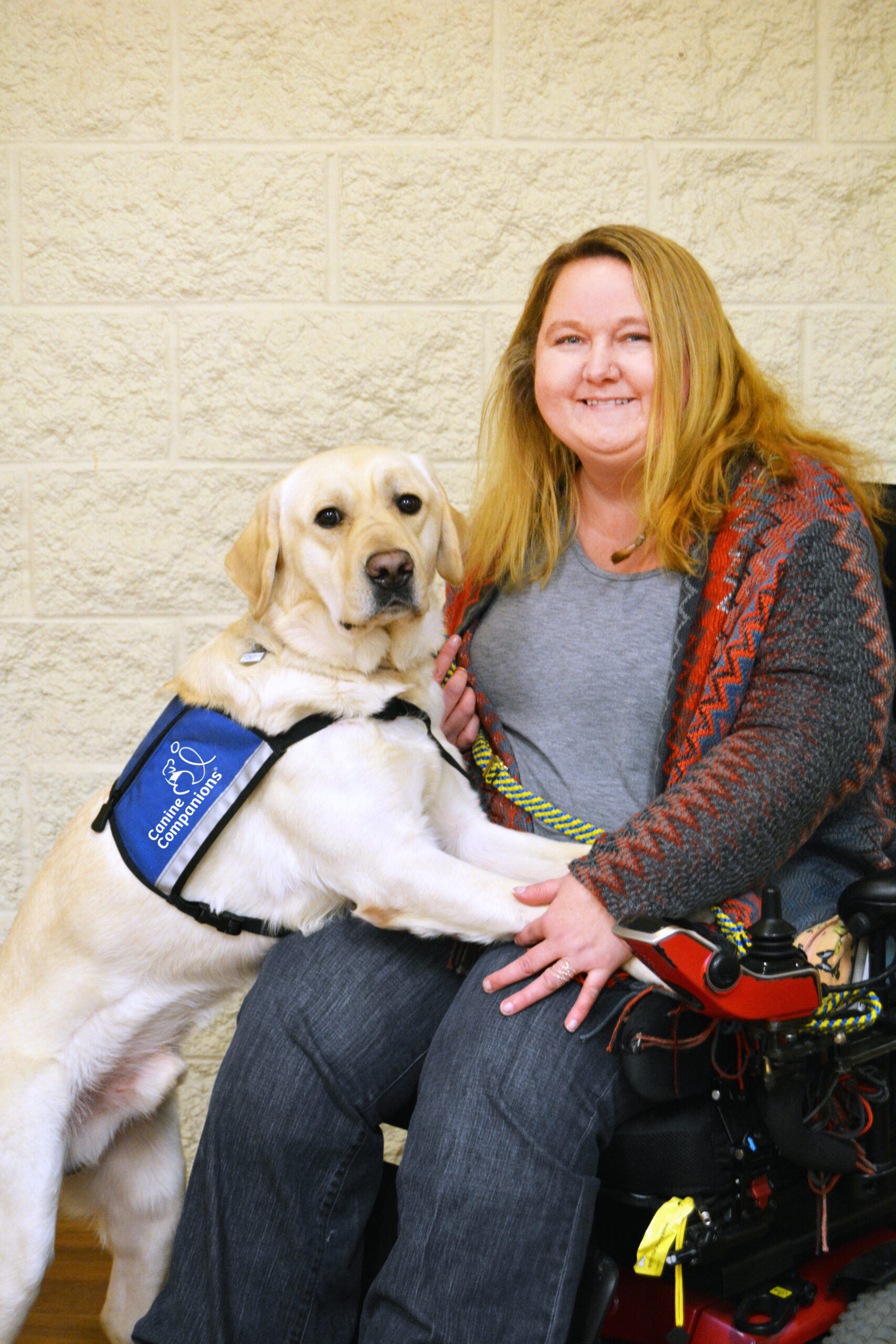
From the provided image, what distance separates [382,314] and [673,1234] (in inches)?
66.4

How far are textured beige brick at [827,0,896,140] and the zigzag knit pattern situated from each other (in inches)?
40.9

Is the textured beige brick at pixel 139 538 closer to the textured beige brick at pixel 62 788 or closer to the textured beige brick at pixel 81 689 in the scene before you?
the textured beige brick at pixel 81 689

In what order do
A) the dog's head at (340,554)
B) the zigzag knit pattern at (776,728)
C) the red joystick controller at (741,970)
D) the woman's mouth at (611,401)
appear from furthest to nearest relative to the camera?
1. the woman's mouth at (611,401)
2. the dog's head at (340,554)
3. the zigzag knit pattern at (776,728)
4. the red joystick controller at (741,970)

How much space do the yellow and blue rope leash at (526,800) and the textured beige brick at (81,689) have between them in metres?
0.86

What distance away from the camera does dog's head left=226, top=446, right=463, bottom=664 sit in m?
1.50

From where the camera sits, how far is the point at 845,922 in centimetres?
124

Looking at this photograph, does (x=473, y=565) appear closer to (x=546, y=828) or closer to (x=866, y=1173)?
(x=546, y=828)

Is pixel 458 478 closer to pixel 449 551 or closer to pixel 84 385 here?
pixel 449 551

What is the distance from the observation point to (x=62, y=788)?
7.56 feet

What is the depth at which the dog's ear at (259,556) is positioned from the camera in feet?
5.11

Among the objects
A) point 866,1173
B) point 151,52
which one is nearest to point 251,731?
point 866,1173

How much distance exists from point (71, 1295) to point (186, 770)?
107cm

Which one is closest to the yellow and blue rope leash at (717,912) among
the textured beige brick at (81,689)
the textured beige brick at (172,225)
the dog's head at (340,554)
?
the dog's head at (340,554)

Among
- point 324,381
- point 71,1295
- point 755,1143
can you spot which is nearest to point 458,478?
point 324,381
